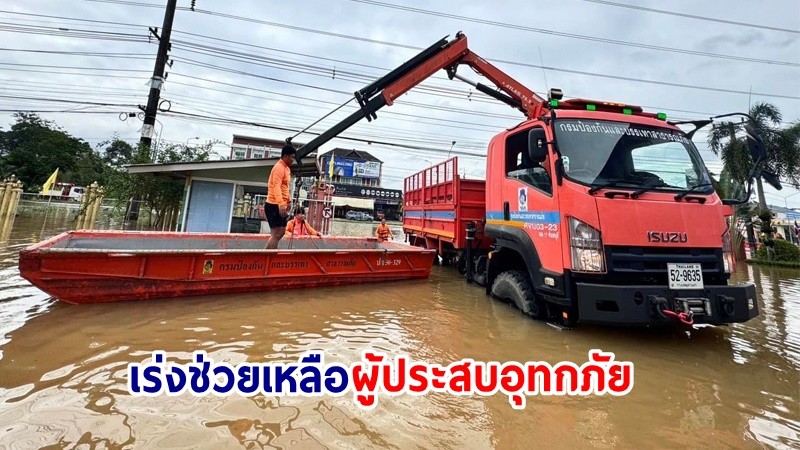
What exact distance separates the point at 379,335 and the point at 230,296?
2.61 m

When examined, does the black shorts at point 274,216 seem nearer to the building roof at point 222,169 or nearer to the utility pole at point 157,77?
the building roof at point 222,169

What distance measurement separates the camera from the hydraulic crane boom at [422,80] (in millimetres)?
7355

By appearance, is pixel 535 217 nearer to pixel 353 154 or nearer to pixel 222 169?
pixel 222 169

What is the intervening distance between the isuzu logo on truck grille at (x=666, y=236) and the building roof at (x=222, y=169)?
827 centimetres

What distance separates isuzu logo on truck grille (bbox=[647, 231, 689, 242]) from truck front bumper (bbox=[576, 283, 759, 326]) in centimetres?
48

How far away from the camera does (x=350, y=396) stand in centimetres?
241

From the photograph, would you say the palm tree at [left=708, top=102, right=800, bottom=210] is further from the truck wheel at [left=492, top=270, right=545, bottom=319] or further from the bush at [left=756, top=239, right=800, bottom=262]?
the truck wheel at [left=492, top=270, right=545, bottom=319]

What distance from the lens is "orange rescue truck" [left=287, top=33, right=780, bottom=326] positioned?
10.9ft

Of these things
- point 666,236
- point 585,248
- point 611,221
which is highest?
point 611,221

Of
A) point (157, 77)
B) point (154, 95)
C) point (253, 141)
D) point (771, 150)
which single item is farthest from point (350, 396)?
point (253, 141)

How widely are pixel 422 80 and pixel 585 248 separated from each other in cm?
554

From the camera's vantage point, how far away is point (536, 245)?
4.01 m

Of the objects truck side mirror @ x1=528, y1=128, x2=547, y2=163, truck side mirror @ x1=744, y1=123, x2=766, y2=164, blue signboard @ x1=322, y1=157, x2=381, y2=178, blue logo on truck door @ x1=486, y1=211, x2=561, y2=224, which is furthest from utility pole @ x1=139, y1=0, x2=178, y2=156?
blue signboard @ x1=322, y1=157, x2=381, y2=178

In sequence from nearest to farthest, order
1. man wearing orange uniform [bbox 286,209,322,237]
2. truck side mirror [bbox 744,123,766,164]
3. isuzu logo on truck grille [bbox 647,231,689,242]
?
isuzu logo on truck grille [bbox 647,231,689,242], truck side mirror [bbox 744,123,766,164], man wearing orange uniform [bbox 286,209,322,237]
